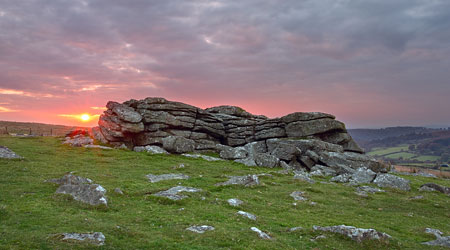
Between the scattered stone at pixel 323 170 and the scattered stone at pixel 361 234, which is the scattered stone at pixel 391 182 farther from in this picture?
the scattered stone at pixel 361 234

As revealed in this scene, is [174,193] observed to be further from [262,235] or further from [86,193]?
[262,235]

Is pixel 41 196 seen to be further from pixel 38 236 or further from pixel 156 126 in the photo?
pixel 156 126

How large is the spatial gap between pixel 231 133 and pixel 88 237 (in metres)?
52.6

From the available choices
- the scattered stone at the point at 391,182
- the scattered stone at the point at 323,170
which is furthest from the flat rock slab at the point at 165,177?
the scattered stone at the point at 391,182

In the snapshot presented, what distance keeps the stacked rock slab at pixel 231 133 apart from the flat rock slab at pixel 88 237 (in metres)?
38.0

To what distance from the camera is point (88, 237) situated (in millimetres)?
14398

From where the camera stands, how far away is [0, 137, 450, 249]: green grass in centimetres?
1561

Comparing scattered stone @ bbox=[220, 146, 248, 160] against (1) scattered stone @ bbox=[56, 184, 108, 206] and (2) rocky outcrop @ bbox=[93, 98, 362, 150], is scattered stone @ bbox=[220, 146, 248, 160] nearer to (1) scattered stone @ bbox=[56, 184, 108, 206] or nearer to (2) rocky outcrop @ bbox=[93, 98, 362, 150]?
(2) rocky outcrop @ bbox=[93, 98, 362, 150]

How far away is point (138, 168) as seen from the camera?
39.3 metres

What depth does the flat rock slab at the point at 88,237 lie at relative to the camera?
1402 cm

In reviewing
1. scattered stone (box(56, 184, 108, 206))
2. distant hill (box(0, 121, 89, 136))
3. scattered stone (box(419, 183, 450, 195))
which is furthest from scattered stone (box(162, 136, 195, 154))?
distant hill (box(0, 121, 89, 136))

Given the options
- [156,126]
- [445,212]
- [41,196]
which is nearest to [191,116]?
[156,126]

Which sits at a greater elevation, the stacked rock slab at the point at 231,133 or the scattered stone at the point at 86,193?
the stacked rock slab at the point at 231,133

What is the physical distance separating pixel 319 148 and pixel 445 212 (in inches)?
1119
